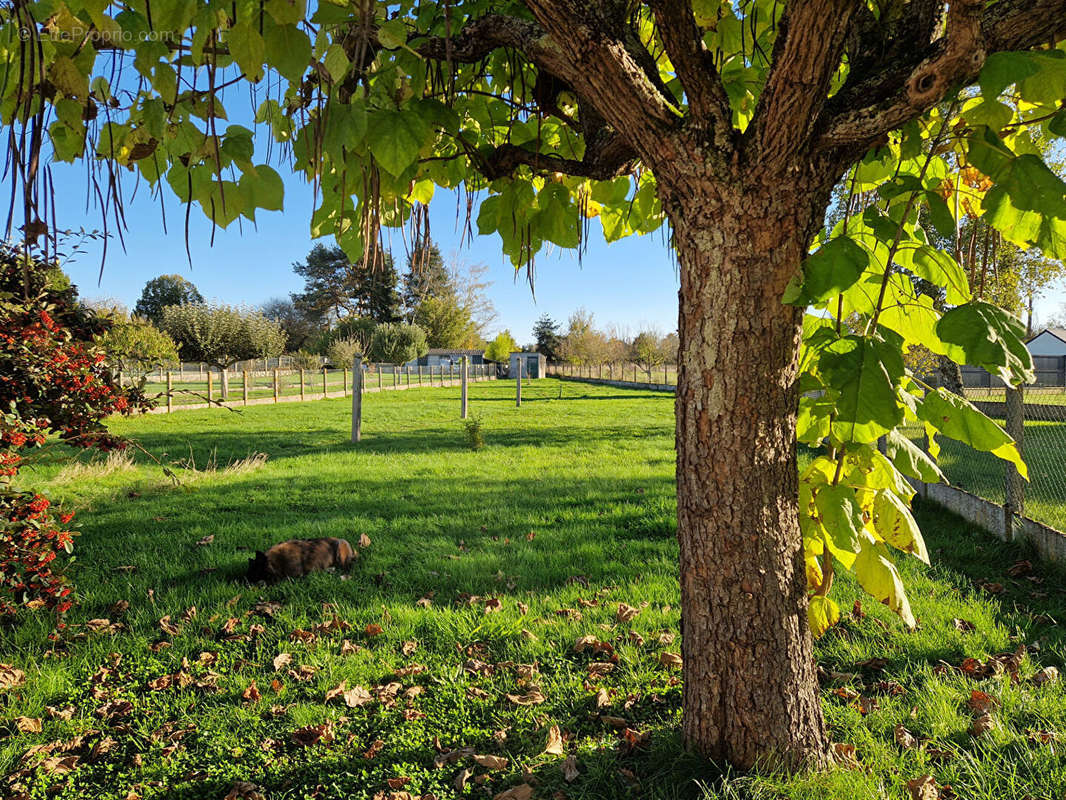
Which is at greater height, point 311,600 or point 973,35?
point 973,35

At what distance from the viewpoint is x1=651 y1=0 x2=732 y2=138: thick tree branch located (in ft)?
5.14

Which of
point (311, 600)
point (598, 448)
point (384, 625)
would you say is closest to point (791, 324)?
point (384, 625)

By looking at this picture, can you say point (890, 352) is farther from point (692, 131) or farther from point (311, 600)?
point (311, 600)

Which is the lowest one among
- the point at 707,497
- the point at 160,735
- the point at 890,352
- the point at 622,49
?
the point at 160,735

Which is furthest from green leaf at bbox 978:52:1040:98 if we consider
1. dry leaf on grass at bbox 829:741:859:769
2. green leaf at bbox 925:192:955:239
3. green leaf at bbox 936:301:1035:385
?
dry leaf on grass at bbox 829:741:859:769

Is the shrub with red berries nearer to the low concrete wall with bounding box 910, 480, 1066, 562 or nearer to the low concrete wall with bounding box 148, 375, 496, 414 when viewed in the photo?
the low concrete wall with bounding box 910, 480, 1066, 562

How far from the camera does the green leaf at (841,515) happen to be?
5.00 ft

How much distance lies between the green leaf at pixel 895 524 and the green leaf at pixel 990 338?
48 centimetres

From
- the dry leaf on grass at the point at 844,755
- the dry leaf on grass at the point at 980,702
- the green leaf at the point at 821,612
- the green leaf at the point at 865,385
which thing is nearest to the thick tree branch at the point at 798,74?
the green leaf at the point at 865,385

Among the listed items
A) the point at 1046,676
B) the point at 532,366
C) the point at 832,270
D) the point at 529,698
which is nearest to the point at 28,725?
the point at 529,698

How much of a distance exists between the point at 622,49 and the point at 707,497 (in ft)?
4.17

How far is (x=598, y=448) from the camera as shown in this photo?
10703 mm

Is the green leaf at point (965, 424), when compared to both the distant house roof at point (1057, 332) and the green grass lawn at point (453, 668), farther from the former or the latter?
the distant house roof at point (1057, 332)

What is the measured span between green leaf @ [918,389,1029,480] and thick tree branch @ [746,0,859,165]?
756 mm
